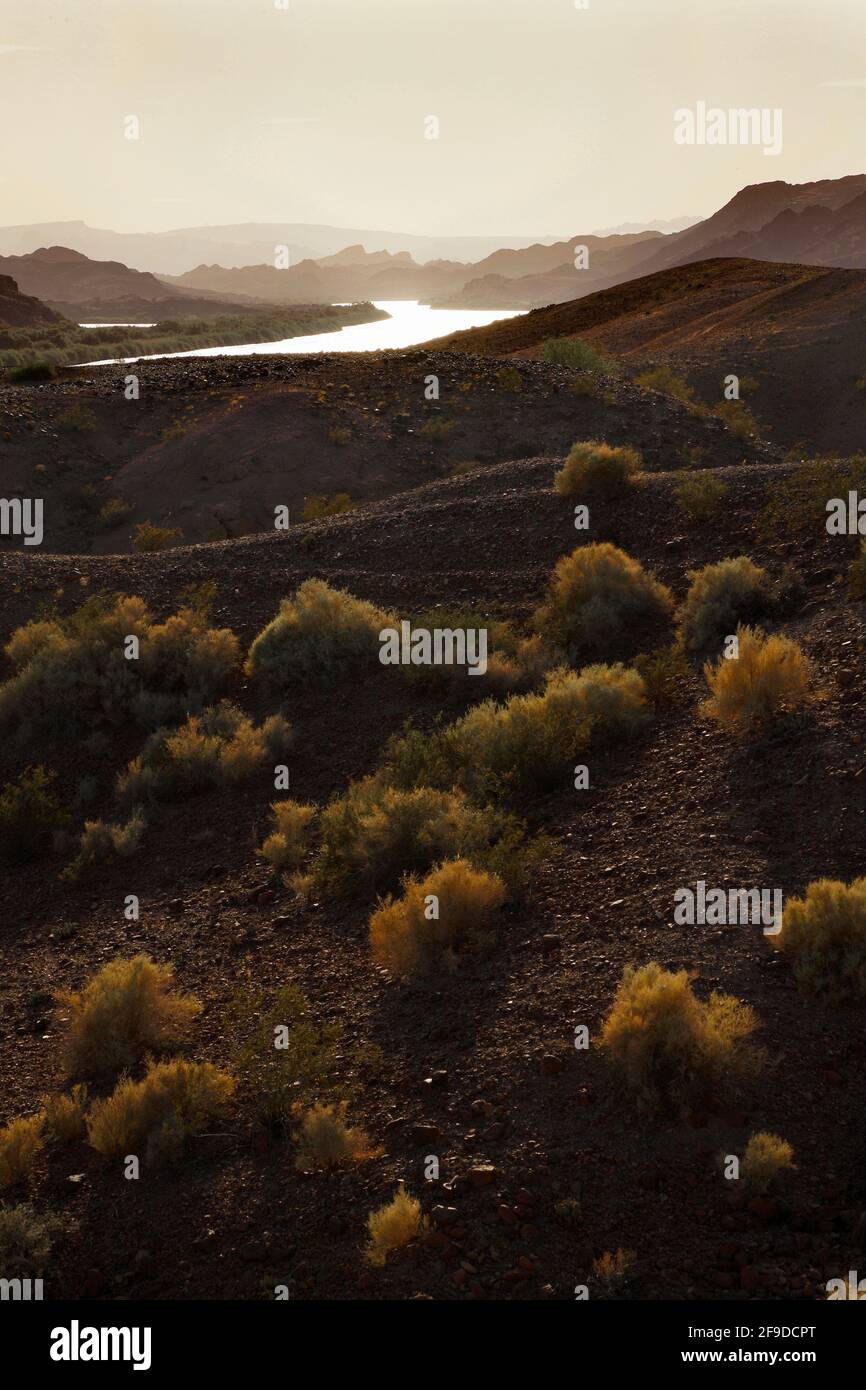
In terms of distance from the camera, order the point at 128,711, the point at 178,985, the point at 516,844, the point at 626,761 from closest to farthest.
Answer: the point at 178,985
the point at 516,844
the point at 626,761
the point at 128,711

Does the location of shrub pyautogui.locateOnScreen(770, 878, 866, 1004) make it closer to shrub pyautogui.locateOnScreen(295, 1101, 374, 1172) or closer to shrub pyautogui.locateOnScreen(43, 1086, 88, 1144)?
shrub pyautogui.locateOnScreen(295, 1101, 374, 1172)

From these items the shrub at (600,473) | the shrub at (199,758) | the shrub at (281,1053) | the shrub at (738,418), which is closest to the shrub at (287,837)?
the shrub at (199,758)

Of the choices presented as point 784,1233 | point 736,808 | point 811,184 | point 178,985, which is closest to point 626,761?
point 736,808

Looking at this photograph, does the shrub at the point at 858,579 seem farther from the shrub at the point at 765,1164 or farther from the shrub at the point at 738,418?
the shrub at the point at 738,418

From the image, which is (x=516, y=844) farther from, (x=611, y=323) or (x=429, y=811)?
(x=611, y=323)

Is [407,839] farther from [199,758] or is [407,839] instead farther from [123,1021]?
[199,758]

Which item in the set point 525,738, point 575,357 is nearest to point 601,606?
point 525,738
